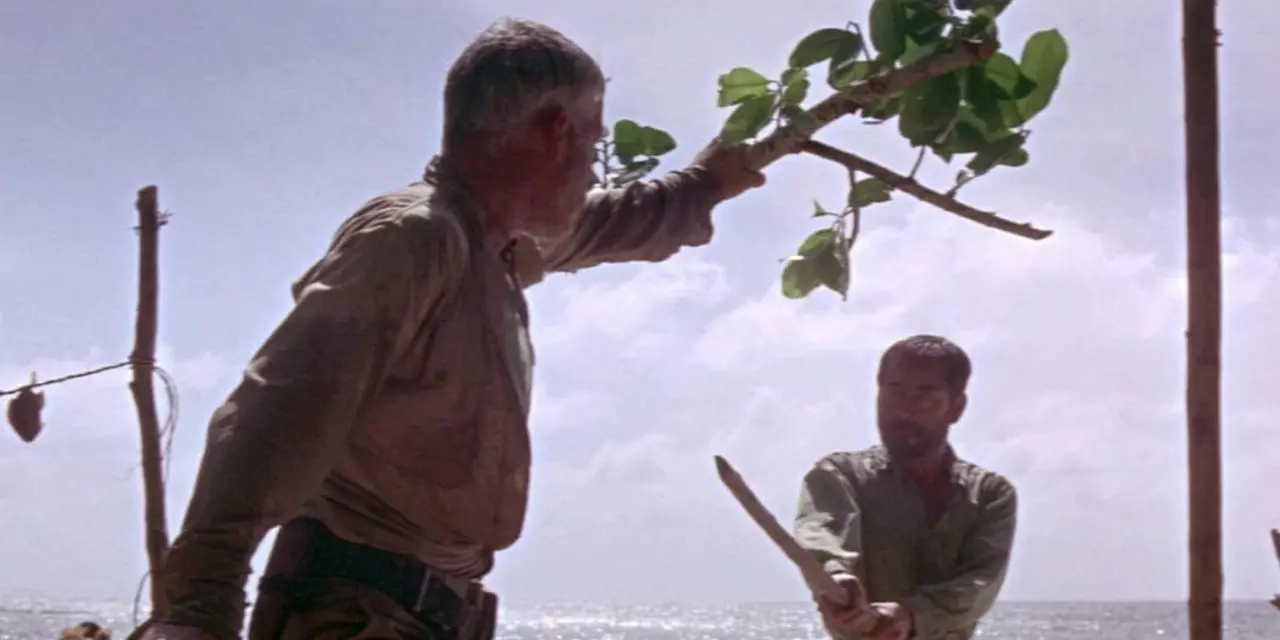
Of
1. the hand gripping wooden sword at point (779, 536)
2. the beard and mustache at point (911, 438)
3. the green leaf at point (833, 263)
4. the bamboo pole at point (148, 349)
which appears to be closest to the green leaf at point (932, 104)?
the green leaf at point (833, 263)

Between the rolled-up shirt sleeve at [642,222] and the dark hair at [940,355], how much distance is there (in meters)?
1.20

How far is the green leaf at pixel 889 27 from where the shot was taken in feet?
8.87

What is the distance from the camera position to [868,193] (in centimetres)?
314

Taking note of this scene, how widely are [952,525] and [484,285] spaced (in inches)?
87.4

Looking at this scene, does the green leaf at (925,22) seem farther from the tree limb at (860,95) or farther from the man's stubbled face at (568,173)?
the man's stubbled face at (568,173)

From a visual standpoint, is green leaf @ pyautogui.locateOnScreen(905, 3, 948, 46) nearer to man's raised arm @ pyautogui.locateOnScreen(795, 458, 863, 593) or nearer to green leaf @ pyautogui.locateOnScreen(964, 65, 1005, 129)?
green leaf @ pyautogui.locateOnScreen(964, 65, 1005, 129)

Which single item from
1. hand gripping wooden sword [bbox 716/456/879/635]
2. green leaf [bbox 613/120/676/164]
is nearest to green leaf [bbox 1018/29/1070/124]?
green leaf [bbox 613/120/676/164]

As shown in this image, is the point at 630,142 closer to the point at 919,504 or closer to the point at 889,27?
the point at 889,27

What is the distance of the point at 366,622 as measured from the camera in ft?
6.32

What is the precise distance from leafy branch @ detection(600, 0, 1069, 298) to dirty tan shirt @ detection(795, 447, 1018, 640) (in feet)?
3.62

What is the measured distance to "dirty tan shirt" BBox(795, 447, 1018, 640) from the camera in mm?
3738

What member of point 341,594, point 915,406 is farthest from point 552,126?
point 915,406

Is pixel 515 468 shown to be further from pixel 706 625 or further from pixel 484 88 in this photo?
pixel 706 625

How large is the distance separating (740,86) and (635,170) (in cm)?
30
